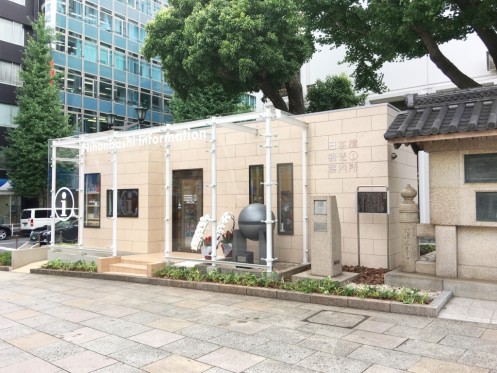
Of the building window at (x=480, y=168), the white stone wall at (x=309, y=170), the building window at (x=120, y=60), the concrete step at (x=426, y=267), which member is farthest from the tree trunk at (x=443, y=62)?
the building window at (x=120, y=60)

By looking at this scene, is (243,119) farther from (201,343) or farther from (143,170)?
(201,343)

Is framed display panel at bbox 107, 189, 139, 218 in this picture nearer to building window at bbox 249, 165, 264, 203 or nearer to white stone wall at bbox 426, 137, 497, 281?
building window at bbox 249, 165, 264, 203

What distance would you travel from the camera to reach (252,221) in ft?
31.0

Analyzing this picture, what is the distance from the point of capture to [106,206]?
13711 mm

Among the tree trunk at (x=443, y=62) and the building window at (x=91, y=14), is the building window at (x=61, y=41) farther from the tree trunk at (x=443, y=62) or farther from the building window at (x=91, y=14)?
the tree trunk at (x=443, y=62)

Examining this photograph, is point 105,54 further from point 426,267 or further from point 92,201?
point 426,267

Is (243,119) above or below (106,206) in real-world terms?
above

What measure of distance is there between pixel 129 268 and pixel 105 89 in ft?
93.4

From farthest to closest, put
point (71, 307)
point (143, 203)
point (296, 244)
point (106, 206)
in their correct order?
point (106, 206) → point (143, 203) → point (296, 244) → point (71, 307)

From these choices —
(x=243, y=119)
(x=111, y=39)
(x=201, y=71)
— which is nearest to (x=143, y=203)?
(x=243, y=119)

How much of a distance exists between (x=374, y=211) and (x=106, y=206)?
8.73m

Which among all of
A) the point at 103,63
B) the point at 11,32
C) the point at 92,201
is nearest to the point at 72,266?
the point at 92,201

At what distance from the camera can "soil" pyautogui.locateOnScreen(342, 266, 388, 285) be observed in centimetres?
830

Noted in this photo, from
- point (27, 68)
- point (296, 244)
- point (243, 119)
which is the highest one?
point (27, 68)
